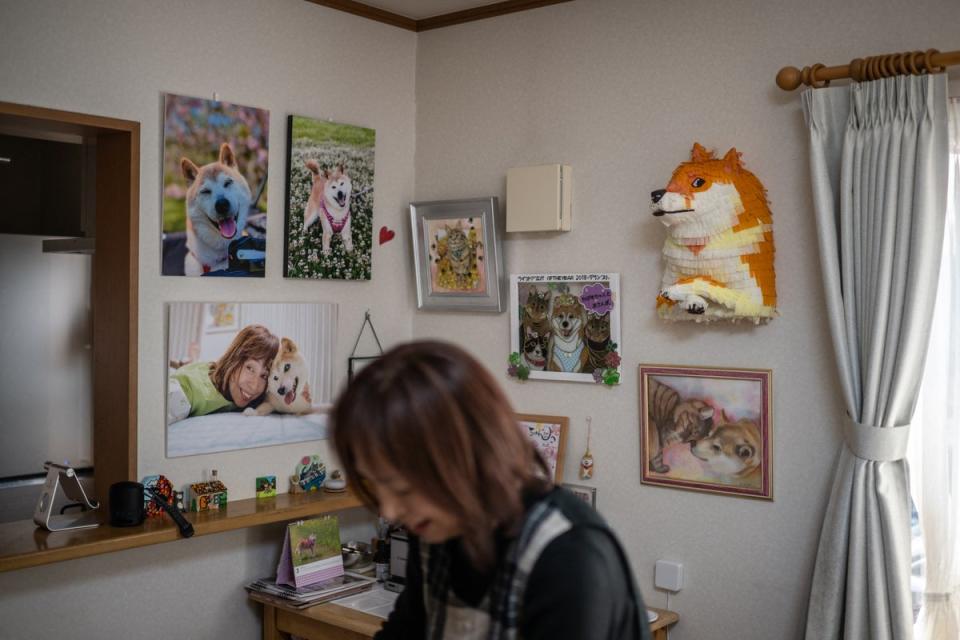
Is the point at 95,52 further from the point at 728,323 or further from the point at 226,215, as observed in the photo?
the point at 728,323

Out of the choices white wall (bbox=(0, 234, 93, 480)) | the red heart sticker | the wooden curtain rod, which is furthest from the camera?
white wall (bbox=(0, 234, 93, 480))

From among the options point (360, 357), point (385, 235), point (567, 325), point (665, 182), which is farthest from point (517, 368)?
point (665, 182)

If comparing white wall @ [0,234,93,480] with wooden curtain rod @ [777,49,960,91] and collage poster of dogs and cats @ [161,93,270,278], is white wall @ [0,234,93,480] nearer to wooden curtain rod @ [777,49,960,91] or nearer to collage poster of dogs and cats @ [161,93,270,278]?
collage poster of dogs and cats @ [161,93,270,278]

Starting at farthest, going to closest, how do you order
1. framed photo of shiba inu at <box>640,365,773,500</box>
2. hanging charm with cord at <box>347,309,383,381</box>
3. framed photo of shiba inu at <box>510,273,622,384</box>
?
1. hanging charm with cord at <box>347,309,383,381</box>
2. framed photo of shiba inu at <box>510,273,622,384</box>
3. framed photo of shiba inu at <box>640,365,773,500</box>

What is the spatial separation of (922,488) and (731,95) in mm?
1249

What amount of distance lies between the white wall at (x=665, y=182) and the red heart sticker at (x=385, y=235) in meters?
0.21

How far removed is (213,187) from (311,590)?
1.33 meters

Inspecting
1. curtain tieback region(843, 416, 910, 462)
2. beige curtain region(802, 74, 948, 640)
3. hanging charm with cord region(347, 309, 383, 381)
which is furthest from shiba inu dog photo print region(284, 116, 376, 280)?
curtain tieback region(843, 416, 910, 462)

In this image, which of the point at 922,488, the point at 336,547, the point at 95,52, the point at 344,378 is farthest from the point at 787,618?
the point at 95,52

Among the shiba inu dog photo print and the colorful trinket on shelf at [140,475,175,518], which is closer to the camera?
the colorful trinket on shelf at [140,475,175,518]

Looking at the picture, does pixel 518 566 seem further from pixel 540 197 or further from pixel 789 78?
pixel 540 197

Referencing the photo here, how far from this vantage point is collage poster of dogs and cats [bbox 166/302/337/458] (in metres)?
2.94

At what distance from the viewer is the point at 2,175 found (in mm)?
3932

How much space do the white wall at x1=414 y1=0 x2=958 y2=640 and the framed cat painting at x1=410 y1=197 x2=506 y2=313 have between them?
7 cm
